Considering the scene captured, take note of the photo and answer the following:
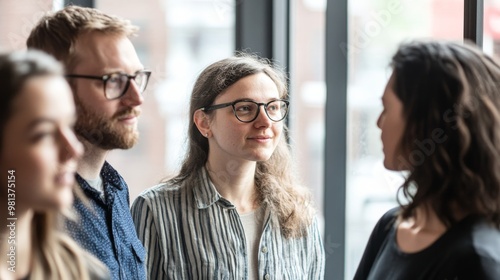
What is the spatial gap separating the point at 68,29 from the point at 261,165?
92 centimetres

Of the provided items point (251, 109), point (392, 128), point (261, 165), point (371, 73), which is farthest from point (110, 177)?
point (371, 73)

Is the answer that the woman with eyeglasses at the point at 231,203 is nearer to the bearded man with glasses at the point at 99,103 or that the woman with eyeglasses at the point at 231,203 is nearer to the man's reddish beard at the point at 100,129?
the bearded man with glasses at the point at 99,103

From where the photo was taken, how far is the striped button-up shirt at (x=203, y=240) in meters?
2.33

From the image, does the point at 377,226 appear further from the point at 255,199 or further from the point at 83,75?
the point at 83,75

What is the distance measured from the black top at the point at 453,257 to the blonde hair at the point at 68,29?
941mm

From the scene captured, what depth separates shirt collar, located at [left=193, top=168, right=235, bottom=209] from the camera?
241cm

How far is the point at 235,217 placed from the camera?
2.40 m

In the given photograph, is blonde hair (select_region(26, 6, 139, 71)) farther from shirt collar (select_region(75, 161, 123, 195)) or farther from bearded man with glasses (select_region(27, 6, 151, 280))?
shirt collar (select_region(75, 161, 123, 195))

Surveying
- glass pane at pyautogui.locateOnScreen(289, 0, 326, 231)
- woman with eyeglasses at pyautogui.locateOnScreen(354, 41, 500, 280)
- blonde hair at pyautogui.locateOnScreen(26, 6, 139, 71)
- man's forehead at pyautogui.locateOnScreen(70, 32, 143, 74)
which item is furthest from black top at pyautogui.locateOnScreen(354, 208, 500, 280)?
glass pane at pyautogui.locateOnScreen(289, 0, 326, 231)

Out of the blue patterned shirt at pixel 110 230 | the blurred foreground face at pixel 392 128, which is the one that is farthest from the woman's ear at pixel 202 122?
the blurred foreground face at pixel 392 128

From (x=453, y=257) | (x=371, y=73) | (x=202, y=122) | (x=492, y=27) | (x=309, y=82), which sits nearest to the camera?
(x=453, y=257)

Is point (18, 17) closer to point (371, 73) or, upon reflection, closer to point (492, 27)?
point (371, 73)

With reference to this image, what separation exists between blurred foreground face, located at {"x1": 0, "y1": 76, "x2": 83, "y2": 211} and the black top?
0.84 metres

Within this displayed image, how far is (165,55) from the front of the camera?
4148 millimetres
